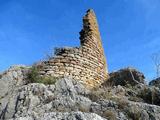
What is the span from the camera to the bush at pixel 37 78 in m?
18.0

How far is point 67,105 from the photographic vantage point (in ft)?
45.5

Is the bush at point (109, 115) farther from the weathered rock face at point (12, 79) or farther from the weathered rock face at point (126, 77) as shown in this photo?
the weathered rock face at point (126, 77)

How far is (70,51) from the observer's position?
2072cm

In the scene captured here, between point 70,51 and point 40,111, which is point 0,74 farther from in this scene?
point 40,111

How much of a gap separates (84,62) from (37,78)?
2.97 m

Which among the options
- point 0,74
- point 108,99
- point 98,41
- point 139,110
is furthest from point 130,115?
point 98,41

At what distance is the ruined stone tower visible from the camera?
19844mm

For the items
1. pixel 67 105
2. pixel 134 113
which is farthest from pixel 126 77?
Result: pixel 67 105

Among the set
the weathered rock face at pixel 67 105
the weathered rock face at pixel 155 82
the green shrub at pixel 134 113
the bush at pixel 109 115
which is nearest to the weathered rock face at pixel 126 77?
the weathered rock face at pixel 155 82

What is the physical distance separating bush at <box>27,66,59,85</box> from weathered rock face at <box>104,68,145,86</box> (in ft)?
12.7

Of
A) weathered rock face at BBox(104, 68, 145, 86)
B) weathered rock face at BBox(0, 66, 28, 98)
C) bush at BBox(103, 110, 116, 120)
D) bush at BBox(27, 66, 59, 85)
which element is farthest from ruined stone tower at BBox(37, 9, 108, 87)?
bush at BBox(103, 110, 116, 120)

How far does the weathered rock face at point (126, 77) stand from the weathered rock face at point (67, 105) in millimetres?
3642

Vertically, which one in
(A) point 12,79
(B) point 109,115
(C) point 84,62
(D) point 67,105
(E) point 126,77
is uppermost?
(C) point 84,62

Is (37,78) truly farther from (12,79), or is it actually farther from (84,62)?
(84,62)
